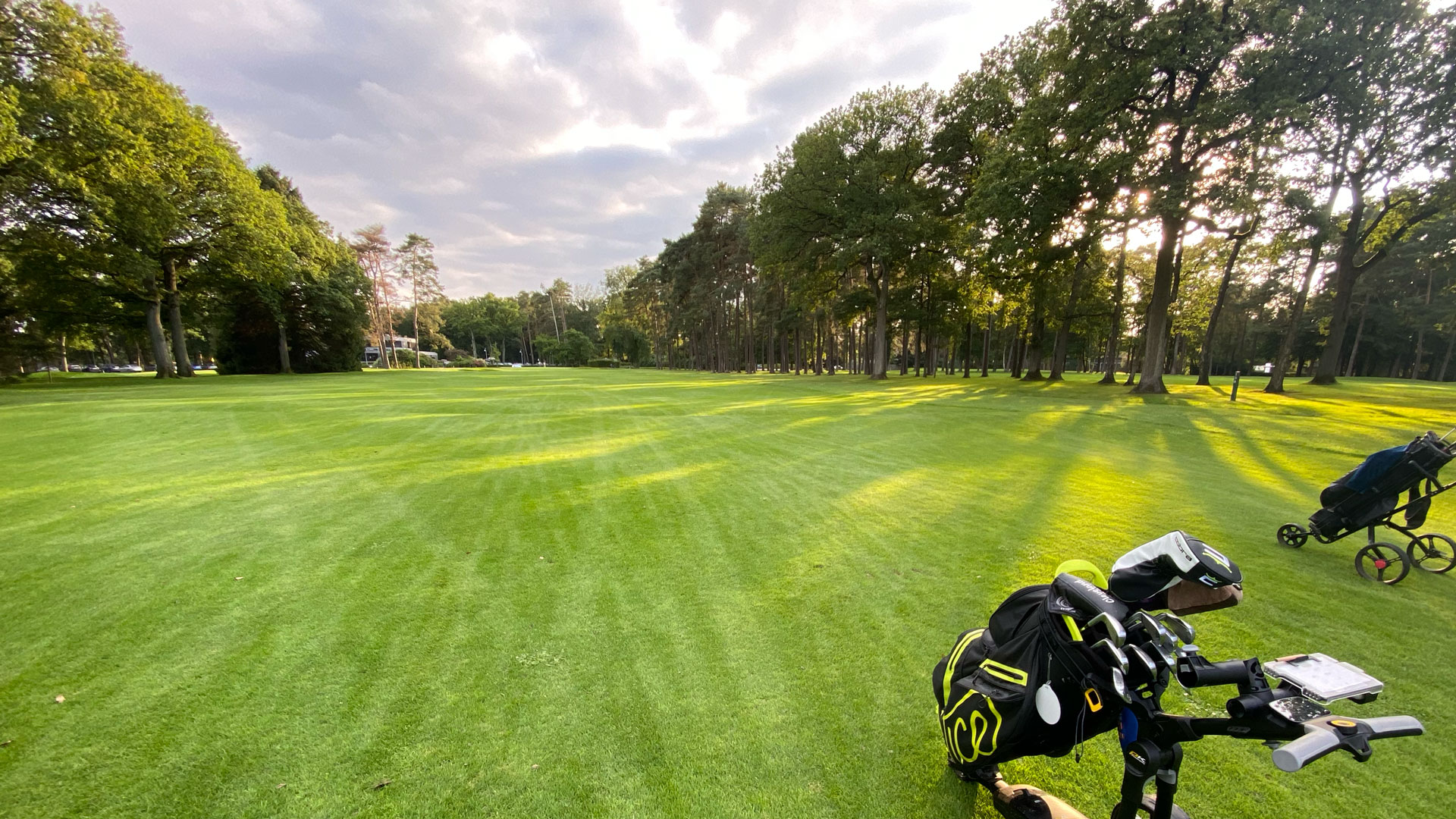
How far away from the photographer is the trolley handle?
43.9 inches

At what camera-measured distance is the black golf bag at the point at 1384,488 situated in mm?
4297

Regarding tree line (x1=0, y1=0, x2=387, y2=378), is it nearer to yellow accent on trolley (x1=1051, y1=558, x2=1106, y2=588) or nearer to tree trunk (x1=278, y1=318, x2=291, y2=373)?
tree trunk (x1=278, y1=318, x2=291, y2=373)

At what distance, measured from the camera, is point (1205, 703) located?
274 centimetres

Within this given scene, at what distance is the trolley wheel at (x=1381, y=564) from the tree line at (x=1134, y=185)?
639 inches

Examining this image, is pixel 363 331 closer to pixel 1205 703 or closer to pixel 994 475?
pixel 994 475

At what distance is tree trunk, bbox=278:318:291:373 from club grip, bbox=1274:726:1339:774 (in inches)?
1870

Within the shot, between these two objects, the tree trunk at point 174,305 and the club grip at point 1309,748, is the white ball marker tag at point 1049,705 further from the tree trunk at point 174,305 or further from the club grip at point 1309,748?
the tree trunk at point 174,305

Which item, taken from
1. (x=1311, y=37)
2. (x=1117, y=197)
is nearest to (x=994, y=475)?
(x=1117, y=197)

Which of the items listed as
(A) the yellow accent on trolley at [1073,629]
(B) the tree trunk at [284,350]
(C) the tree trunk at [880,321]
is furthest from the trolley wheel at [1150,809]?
(B) the tree trunk at [284,350]

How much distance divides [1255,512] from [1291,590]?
2808 millimetres

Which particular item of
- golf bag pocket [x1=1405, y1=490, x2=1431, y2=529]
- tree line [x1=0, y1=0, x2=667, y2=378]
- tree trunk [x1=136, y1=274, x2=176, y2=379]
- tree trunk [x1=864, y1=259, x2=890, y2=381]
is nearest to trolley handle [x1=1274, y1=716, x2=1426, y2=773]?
golf bag pocket [x1=1405, y1=490, x2=1431, y2=529]

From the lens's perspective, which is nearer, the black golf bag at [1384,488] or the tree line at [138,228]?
the black golf bag at [1384,488]

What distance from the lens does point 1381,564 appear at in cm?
443

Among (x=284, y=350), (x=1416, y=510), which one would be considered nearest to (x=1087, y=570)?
(x=1416, y=510)
